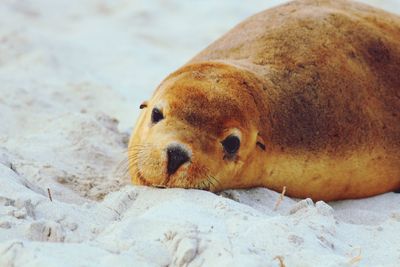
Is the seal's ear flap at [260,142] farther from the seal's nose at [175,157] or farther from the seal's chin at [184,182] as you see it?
the seal's nose at [175,157]

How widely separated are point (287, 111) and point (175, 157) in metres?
0.88

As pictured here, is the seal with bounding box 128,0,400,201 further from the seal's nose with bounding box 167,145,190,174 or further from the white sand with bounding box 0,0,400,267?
the white sand with bounding box 0,0,400,267

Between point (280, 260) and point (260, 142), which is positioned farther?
point (260, 142)

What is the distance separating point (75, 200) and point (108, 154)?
3.53ft

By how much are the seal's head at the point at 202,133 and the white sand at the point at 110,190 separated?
0.35ft

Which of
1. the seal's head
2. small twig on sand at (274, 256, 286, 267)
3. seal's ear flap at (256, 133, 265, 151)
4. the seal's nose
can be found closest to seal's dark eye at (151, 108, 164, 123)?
the seal's head

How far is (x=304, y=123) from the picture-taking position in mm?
4207

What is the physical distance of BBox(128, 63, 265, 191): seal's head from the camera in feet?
11.7

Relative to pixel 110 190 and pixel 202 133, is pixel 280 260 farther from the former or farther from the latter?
pixel 110 190

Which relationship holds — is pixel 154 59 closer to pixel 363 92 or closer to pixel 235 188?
pixel 363 92

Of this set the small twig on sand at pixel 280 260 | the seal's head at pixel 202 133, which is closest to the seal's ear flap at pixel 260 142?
the seal's head at pixel 202 133

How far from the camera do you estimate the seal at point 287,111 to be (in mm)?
3695

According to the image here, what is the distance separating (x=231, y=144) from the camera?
3779 mm

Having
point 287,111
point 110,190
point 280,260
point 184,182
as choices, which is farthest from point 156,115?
point 280,260
